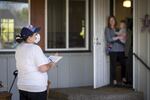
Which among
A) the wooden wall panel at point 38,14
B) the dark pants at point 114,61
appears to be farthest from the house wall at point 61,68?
the dark pants at point 114,61

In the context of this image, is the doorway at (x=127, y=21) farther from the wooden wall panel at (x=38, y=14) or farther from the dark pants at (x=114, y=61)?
the wooden wall panel at (x=38, y=14)

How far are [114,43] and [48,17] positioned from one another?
1698 mm

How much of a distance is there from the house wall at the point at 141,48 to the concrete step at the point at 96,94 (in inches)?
8.1

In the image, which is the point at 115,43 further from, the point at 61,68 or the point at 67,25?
the point at 61,68

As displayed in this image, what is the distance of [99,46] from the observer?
30.9 ft

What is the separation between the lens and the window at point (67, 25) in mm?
9594

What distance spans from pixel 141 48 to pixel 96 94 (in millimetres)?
1448

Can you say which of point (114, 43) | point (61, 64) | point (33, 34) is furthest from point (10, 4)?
point (33, 34)

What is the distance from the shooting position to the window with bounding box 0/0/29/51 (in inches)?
356

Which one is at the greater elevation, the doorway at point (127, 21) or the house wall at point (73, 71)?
the doorway at point (127, 21)

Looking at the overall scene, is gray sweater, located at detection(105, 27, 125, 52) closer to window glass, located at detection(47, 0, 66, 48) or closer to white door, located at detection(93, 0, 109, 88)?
white door, located at detection(93, 0, 109, 88)

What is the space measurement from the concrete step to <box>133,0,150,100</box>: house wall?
21 cm

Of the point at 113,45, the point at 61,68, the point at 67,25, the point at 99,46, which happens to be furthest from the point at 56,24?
the point at 113,45

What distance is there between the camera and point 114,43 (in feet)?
31.0
